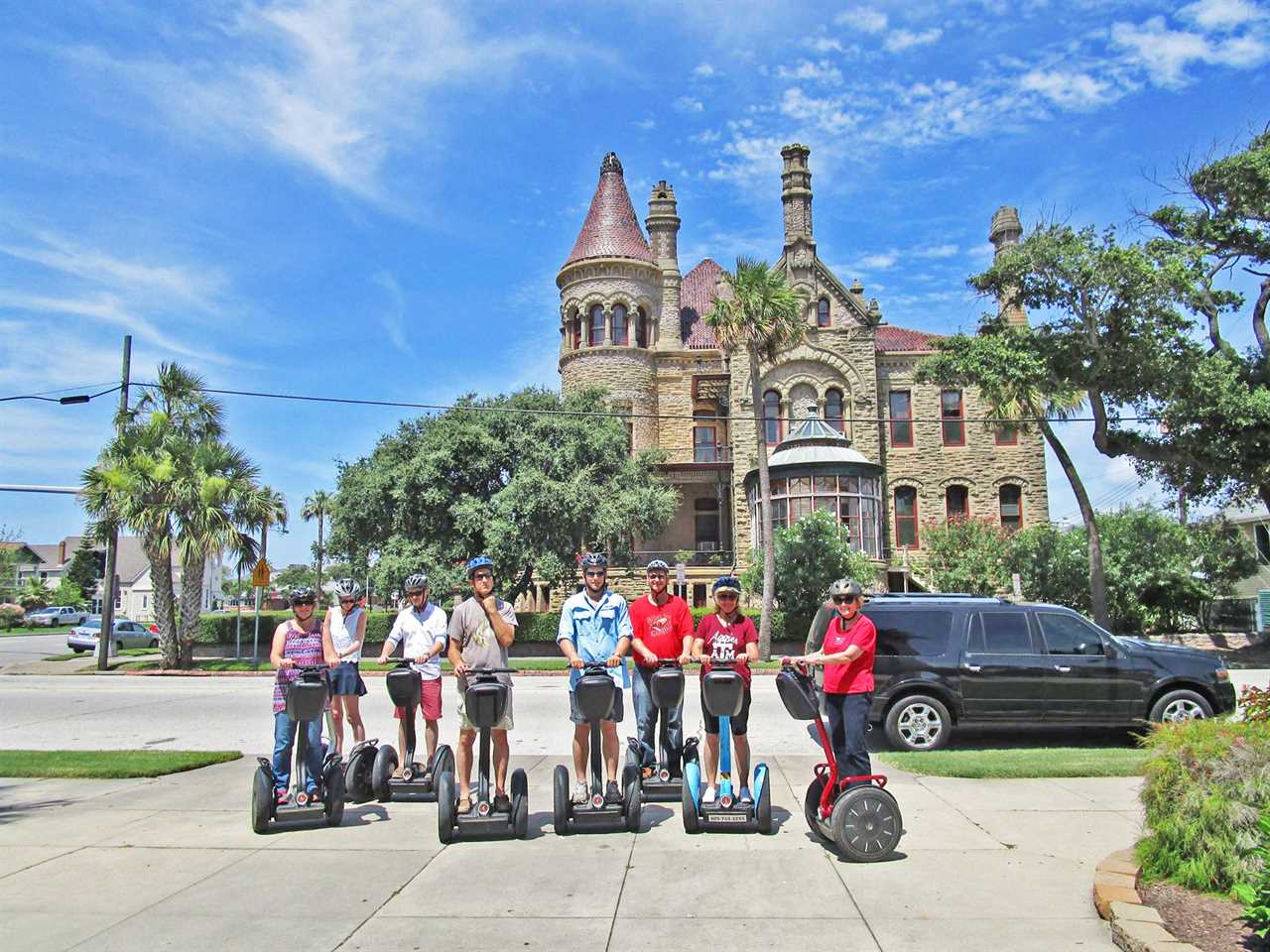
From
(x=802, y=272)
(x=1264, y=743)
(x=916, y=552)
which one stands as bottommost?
(x=1264, y=743)

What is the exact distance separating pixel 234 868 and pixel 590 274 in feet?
120

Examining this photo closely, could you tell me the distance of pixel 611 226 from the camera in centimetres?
4159

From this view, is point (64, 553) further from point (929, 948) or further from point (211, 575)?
point (929, 948)

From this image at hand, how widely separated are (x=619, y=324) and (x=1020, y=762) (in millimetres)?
33005

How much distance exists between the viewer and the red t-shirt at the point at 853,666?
6.36 meters

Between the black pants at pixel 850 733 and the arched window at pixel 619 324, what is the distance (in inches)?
1378

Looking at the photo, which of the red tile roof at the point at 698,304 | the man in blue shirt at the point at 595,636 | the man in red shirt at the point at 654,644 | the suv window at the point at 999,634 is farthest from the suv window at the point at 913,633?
the red tile roof at the point at 698,304

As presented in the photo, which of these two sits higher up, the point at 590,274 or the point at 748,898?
the point at 590,274

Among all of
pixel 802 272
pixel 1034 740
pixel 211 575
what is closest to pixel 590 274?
pixel 802 272

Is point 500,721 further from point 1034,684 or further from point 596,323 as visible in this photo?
point 596,323

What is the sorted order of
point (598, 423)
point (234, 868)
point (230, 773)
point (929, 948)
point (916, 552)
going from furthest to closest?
point (916, 552), point (598, 423), point (230, 773), point (234, 868), point (929, 948)

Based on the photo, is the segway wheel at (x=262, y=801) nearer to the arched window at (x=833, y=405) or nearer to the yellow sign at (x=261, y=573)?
the yellow sign at (x=261, y=573)

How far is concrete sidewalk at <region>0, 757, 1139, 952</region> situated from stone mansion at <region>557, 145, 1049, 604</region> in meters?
30.0

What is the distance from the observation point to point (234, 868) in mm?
6066
